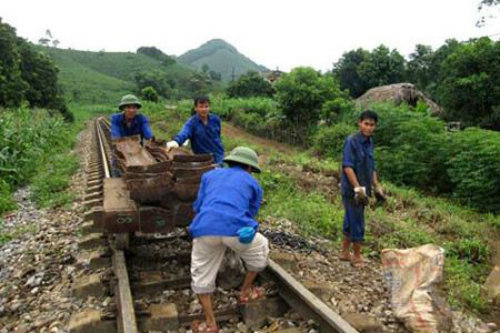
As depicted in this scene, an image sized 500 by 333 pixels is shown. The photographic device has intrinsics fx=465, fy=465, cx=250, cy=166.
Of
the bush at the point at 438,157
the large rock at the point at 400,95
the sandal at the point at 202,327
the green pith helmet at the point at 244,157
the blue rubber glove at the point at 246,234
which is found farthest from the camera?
the large rock at the point at 400,95

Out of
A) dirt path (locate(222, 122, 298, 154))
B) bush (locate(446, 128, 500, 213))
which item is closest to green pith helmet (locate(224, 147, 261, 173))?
bush (locate(446, 128, 500, 213))

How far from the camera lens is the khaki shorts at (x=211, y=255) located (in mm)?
3805

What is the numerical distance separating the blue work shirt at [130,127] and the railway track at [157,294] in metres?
1.70

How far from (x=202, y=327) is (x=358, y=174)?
2681 millimetres

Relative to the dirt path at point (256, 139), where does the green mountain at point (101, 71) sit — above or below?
above

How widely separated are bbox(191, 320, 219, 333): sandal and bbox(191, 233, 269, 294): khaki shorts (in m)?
0.29

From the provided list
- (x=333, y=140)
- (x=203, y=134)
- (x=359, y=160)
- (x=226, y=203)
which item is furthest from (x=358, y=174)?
(x=333, y=140)

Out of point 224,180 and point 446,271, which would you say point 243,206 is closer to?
point 224,180

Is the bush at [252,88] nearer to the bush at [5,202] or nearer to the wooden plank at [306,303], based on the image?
the bush at [5,202]

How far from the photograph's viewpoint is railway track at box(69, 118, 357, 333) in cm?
373

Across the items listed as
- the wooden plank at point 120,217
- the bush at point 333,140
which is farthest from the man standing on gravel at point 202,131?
the bush at point 333,140

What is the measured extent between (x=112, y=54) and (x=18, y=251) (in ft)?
432

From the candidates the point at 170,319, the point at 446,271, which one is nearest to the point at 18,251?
the point at 170,319

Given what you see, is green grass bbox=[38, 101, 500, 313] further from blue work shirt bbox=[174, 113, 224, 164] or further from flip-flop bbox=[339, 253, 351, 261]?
blue work shirt bbox=[174, 113, 224, 164]
